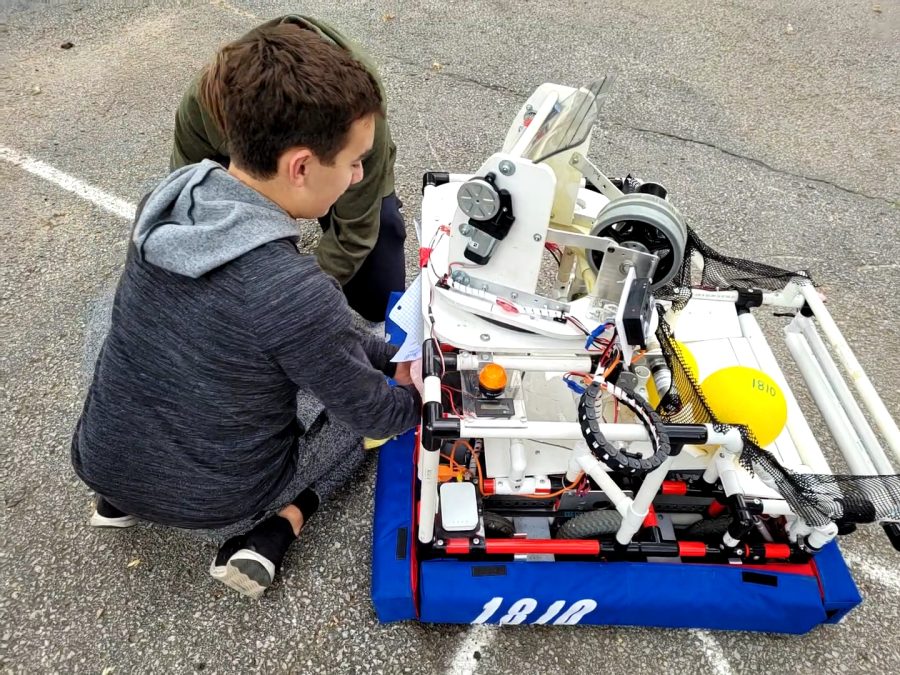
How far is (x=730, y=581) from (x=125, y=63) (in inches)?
257

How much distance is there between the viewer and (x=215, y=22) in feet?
21.3

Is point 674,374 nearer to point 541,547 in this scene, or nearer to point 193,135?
point 541,547

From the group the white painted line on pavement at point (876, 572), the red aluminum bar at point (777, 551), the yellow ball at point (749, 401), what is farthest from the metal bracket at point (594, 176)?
the white painted line on pavement at point (876, 572)

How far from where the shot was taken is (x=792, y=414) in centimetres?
239

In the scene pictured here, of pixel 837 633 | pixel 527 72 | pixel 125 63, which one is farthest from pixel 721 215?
pixel 125 63

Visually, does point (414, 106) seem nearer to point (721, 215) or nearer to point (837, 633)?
point (721, 215)

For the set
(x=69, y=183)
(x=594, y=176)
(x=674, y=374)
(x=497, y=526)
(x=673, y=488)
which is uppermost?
(x=594, y=176)

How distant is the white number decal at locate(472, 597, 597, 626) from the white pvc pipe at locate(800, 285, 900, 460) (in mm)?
1176

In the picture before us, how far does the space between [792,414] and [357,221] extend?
6.79ft

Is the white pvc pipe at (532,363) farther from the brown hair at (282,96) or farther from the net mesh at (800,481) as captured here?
the brown hair at (282,96)

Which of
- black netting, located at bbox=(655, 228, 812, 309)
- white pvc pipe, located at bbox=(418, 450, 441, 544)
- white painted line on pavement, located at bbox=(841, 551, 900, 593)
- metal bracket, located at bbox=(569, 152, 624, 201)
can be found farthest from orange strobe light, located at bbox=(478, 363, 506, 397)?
white painted line on pavement, located at bbox=(841, 551, 900, 593)

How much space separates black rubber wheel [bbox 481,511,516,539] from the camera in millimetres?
2406

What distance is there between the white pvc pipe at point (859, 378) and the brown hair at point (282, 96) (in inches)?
75.9

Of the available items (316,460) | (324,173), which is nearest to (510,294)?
(324,173)
